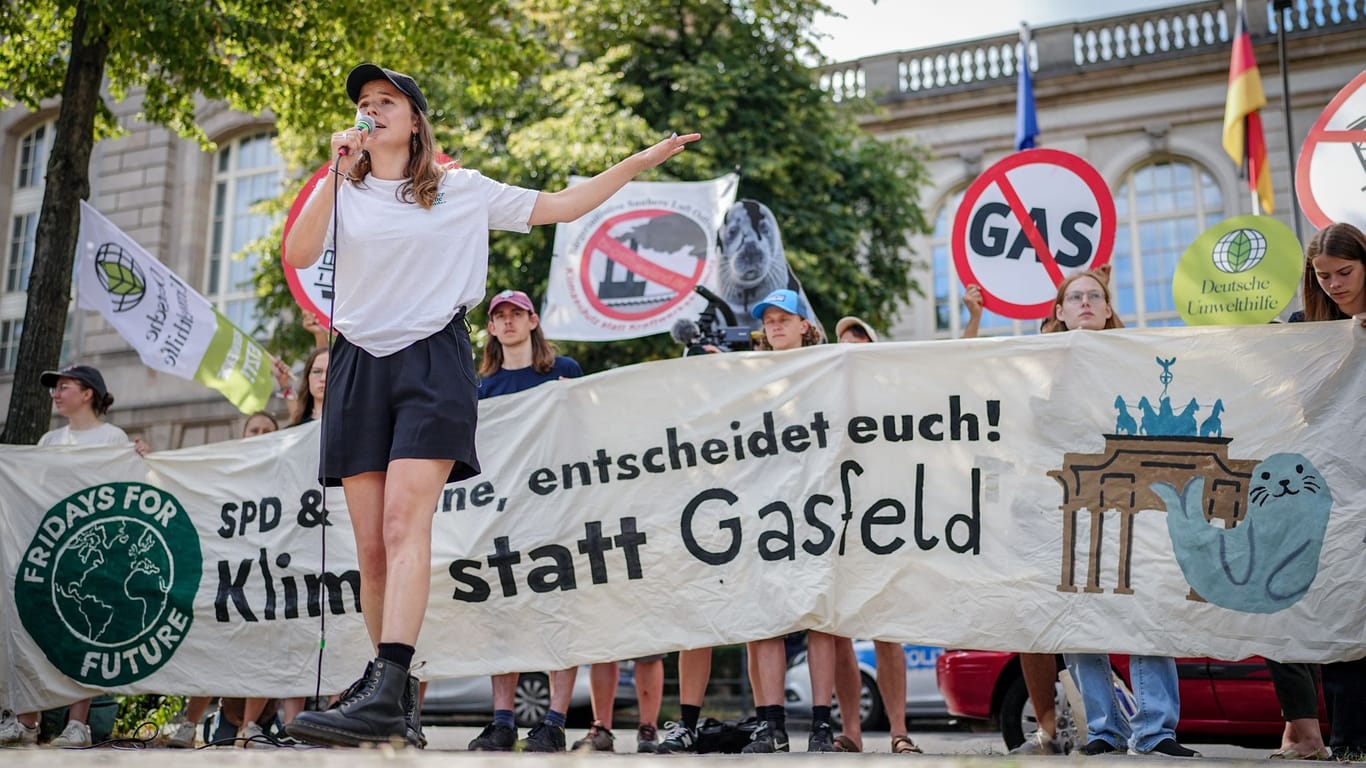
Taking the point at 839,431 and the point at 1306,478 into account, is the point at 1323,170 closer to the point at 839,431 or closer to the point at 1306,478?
the point at 1306,478

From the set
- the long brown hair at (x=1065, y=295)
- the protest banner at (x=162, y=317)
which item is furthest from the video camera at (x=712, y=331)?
the protest banner at (x=162, y=317)

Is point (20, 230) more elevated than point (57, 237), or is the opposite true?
point (20, 230)

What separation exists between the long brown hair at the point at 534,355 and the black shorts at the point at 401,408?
2.59m

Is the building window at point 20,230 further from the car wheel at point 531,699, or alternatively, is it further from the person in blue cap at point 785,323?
the person in blue cap at point 785,323

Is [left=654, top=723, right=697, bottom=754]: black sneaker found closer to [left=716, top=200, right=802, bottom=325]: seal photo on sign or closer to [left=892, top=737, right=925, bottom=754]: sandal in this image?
[left=892, top=737, right=925, bottom=754]: sandal

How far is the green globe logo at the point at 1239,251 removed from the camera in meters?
6.93

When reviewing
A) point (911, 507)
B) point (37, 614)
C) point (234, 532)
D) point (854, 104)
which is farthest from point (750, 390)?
point (854, 104)

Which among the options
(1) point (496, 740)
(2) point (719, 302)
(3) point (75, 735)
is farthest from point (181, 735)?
(2) point (719, 302)

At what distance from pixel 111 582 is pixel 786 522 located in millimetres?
3668

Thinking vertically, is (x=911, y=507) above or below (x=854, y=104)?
below

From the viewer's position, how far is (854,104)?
21.1 m

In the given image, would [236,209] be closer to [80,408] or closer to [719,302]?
[719,302]

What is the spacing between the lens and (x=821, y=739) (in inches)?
206

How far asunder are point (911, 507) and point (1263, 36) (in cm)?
2213
